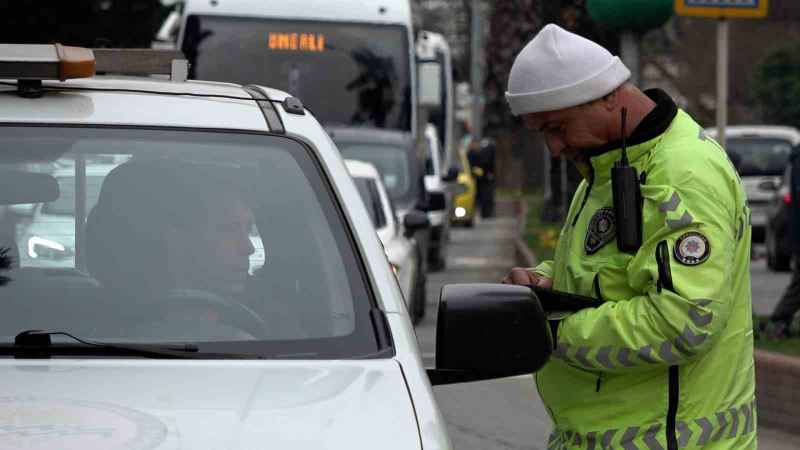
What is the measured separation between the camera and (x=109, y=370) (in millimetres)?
3389

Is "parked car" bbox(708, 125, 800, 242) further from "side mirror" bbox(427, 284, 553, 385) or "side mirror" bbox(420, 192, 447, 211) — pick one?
"side mirror" bbox(427, 284, 553, 385)

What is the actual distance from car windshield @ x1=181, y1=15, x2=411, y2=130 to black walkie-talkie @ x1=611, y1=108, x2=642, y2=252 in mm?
14746

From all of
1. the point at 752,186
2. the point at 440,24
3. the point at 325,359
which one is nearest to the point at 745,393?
the point at 325,359

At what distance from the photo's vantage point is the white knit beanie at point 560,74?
369 cm

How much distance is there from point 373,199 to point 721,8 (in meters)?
3.20

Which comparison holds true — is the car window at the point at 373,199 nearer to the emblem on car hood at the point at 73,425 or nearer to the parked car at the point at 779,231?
the parked car at the point at 779,231

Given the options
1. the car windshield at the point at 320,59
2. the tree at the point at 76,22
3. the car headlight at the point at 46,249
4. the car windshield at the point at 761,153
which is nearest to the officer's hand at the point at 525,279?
the car headlight at the point at 46,249

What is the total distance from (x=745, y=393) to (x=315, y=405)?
1.03m

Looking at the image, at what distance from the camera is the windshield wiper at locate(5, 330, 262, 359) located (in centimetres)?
350

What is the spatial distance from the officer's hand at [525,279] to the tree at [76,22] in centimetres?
2695

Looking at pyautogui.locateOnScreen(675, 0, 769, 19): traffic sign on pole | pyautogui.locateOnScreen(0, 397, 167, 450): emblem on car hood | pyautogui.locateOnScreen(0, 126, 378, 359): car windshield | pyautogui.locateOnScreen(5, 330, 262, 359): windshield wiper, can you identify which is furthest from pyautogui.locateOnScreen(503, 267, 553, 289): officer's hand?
pyautogui.locateOnScreen(675, 0, 769, 19): traffic sign on pole

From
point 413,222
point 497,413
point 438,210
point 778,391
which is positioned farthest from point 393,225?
point 438,210

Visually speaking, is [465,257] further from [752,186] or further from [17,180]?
[17,180]

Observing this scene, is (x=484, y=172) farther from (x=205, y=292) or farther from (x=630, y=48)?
(x=205, y=292)
